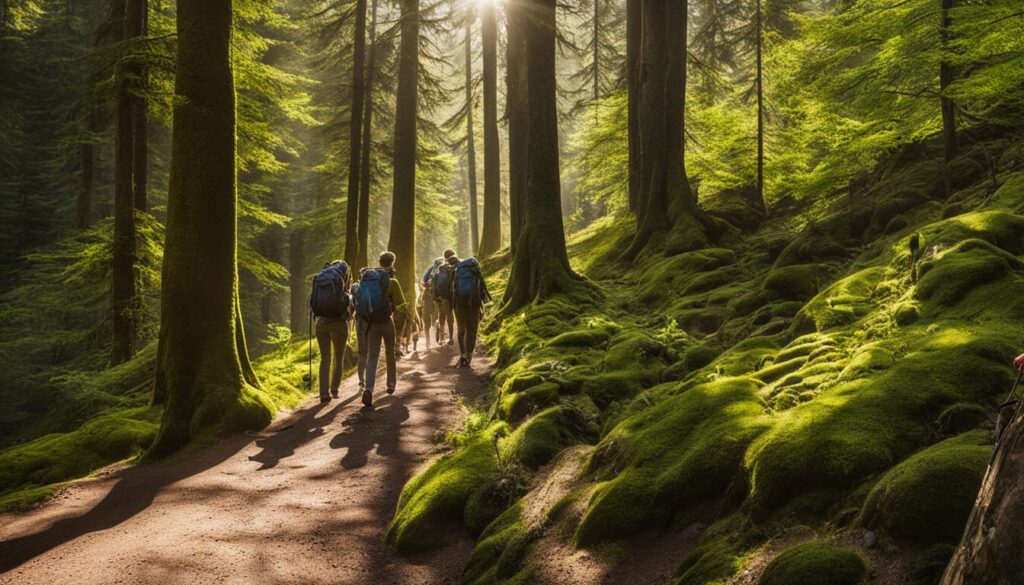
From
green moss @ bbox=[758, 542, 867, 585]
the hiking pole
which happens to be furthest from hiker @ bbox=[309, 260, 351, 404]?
the hiking pole

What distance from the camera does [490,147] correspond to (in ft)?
89.6

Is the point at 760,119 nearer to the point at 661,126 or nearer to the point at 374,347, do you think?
the point at 661,126

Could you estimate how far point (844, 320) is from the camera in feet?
20.0

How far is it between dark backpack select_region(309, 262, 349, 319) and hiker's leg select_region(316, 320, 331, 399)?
243mm

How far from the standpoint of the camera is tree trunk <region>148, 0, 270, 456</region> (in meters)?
8.33

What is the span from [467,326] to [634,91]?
11.0m

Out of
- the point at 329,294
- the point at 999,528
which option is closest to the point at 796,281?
the point at 329,294

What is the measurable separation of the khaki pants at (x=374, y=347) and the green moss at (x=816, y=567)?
7460 mm

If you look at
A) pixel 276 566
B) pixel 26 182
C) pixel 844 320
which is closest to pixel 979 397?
pixel 844 320

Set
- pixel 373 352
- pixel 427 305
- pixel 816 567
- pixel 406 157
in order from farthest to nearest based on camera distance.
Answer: pixel 406 157, pixel 427 305, pixel 373 352, pixel 816 567

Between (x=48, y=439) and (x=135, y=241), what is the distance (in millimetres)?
5687

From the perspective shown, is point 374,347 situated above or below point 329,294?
below

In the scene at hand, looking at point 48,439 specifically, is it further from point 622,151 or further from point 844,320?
→ point 622,151

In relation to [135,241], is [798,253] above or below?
below
